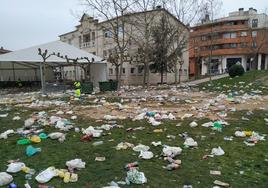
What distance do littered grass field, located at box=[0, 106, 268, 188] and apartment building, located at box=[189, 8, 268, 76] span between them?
4463 cm

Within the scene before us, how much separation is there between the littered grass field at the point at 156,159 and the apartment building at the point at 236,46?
44632 mm

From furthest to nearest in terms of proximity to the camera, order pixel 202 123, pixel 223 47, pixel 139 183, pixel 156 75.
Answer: pixel 223 47 → pixel 156 75 → pixel 202 123 → pixel 139 183

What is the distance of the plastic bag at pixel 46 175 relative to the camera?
361 centimetres

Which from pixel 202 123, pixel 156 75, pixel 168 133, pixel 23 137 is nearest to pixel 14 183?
pixel 23 137

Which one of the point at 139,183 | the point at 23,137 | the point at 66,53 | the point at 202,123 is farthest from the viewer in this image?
the point at 66,53

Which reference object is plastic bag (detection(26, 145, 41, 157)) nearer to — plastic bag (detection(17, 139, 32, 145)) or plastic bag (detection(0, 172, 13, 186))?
plastic bag (detection(17, 139, 32, 145))

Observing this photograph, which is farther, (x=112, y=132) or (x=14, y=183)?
(x=112, y=132)

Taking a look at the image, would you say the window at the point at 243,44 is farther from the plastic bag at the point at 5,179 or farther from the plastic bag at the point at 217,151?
the plastic bag at the point at 5,179

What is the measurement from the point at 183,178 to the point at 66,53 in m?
21.0

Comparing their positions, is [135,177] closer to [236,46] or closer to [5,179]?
[5,179]

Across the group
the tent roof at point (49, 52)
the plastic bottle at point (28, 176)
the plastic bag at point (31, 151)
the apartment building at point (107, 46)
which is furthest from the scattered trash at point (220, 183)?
the apartment building at point (107, 46)

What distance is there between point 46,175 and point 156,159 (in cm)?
159

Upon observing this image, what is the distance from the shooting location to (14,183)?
356cm

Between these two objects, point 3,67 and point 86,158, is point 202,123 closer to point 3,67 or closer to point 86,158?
Result: point 86,158
